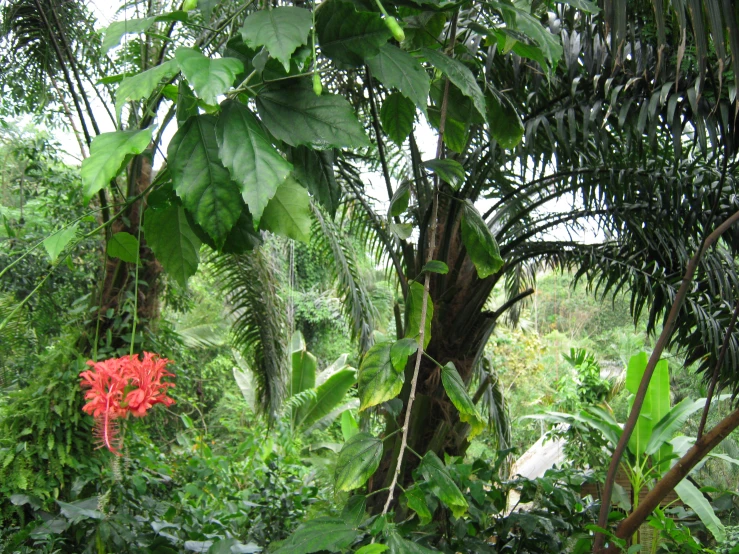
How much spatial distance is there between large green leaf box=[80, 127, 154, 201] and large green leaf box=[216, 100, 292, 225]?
69 millimetres

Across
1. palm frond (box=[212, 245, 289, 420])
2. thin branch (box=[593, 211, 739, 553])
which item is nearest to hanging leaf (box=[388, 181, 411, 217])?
thin branch (box=[593, 211, 739, 553])

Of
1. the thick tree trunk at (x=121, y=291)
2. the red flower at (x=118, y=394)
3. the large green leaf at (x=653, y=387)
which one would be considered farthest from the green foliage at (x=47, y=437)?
the large green leaf at (x=653, y=387)

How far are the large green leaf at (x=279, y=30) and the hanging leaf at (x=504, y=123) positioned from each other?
1.49ft

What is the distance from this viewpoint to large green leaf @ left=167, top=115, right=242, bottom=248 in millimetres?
582

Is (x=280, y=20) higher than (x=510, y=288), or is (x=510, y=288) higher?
(x=280, y=20)

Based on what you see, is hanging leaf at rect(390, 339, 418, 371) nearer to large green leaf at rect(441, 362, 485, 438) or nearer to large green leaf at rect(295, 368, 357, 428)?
large green leaf at rect(441, 362, 485, 438)

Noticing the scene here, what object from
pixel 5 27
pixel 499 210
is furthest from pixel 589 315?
pixel 5 27

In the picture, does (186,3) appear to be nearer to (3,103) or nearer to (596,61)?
(596,61)

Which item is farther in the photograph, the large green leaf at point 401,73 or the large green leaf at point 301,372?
the large green leaf at point 301,372

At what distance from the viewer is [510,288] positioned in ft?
14.0

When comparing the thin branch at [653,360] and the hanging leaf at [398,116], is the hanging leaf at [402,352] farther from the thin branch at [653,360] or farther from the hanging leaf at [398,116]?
the thin branch at [653,360]

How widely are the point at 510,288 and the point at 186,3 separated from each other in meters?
3.81

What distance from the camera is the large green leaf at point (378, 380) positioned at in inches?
28.0

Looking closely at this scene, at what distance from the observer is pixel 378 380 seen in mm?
720
